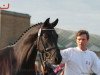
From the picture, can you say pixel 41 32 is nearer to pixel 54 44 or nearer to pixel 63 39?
pixel 54 44

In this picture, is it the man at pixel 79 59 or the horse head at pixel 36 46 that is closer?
the horse head at pixel 36 46

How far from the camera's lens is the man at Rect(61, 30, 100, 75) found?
7082mm

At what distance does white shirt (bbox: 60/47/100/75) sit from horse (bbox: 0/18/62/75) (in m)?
0.37

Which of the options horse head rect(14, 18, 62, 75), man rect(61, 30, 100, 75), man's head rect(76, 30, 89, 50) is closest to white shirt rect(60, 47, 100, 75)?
man rect(61, 30, 100, 75)

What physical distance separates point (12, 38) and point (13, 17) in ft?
9.30

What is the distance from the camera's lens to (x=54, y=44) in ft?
22.5

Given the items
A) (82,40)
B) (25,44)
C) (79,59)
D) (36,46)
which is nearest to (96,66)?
(79,59)

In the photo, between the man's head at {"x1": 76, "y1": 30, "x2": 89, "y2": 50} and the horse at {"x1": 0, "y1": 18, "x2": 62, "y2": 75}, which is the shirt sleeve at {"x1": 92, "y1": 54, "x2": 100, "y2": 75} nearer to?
the man's head at {"x1": 76, "y1": 30, "x2": 89, "y2": 50}

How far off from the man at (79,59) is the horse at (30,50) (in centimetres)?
38

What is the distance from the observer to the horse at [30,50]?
692cm

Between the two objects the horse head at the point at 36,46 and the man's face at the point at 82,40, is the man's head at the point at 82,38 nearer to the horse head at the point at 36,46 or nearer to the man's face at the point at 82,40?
the man's face at the point at 82,40

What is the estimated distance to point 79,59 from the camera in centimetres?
714

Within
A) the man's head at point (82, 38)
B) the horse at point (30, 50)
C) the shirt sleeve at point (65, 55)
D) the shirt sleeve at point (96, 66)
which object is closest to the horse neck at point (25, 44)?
the horse at point (30, 50)

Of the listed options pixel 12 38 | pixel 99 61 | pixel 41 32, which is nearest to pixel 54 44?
pixel 41 32
